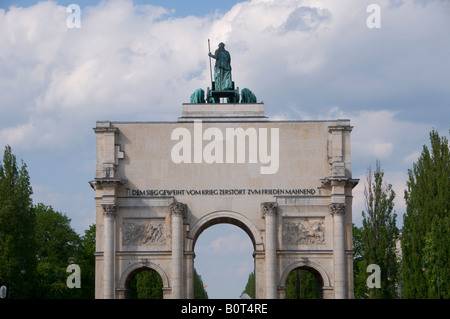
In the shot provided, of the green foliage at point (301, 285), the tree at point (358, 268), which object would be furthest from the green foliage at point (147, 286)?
the tree at point (358, 268)

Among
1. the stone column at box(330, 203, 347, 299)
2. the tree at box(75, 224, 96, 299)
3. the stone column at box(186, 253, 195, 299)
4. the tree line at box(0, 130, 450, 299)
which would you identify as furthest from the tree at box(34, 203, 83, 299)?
the stone column at box(330, 203, 347, 299)

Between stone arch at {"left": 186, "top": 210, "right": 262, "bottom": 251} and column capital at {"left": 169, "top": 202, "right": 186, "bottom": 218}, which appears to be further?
stone arch at {"left": 186, "top": 210, "right": 262, "bottom": 251}

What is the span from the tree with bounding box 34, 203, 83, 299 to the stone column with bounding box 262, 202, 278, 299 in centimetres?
2995

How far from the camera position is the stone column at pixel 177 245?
57.8 metres

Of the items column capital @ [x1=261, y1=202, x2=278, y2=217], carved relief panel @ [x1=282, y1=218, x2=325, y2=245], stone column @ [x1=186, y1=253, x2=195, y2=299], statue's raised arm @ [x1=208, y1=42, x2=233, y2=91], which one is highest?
statue's raised arm @ [x1=208, y1=42, x2=233, y2=91]

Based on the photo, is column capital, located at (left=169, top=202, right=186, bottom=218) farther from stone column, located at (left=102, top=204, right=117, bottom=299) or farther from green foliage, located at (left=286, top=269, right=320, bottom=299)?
green foliage, located at (left=286, top=269, right=320, bottom=299)

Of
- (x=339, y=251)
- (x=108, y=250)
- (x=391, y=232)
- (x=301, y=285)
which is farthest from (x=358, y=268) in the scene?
(x=108, y=250)

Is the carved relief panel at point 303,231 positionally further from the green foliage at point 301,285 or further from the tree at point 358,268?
the green foliage at point 301,285

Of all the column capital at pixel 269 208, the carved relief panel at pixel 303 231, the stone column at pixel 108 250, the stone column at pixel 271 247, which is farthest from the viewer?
the carved relief panel at pixel 303 231

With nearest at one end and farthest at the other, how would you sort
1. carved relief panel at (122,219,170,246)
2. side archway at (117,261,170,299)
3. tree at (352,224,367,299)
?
side archway at (117,261,170,299) → carved relief panel at (122,219,170,246) → tree at (352,224,367,299)

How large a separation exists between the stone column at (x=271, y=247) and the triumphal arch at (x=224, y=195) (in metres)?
0.06

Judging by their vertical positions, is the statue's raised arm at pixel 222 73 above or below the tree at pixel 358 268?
above

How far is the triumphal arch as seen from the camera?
5831 cm
